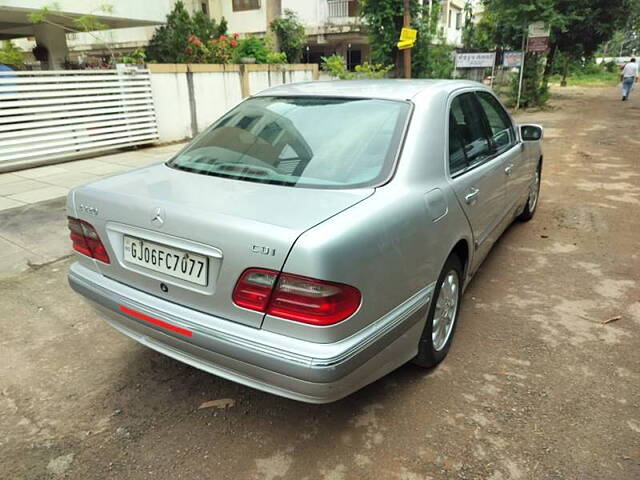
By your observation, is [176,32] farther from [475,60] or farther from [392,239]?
[392,239]

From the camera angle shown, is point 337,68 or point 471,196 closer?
point 471,196

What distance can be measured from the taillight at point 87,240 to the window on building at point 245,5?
2696 cm

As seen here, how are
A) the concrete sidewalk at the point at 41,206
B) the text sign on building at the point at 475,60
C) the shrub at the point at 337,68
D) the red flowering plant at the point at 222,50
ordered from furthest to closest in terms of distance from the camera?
the text sign on building at the point at 475,60
the shrub at the point at 337,68
the red flowering plant at the point at 222,50
the concrete sidewalk at the point at 41,206

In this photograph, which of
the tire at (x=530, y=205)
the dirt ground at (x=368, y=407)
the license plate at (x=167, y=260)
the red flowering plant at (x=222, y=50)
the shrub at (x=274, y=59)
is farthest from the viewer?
the shrub at (x=274, y=59)

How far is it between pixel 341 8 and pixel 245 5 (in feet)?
19.5

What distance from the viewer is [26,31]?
14.6 metres

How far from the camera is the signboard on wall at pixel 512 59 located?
1617 centimetres

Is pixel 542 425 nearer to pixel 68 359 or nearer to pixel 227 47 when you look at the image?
pixel 68 359

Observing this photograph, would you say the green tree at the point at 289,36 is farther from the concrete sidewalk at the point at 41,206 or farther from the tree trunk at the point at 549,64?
the concrete sidewalk at the point at 41,206

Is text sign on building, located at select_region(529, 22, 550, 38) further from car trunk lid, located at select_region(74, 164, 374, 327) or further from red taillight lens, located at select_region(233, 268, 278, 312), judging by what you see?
red taillight lens, located at select_region(233, 268, 278, 312)

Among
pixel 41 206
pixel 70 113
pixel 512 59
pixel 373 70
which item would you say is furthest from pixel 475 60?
pixel 41 206

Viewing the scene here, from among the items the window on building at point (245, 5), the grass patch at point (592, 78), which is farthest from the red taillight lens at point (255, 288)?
the grass patch at point (592, 78)

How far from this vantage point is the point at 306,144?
8.42 ft

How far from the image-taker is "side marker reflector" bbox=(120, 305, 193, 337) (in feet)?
6.77
